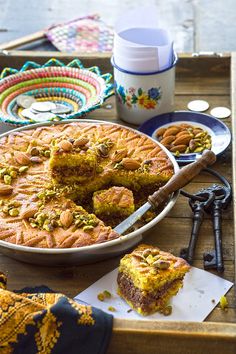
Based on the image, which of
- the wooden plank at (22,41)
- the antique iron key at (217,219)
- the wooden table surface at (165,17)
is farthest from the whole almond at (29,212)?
the wooden table surface at (165,17)

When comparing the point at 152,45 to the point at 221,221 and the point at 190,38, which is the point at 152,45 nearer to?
the point at 221,221

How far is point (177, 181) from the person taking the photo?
149cm

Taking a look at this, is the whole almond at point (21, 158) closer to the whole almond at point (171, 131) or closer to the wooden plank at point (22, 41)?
the whole almond at point (171, 131)

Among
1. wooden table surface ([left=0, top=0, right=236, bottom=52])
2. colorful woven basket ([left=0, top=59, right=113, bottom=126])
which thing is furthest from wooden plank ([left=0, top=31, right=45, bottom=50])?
wooden table surface ([left=0, top=0, right=236, bottom=52])

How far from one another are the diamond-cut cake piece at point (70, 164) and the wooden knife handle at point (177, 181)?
0.61 ft

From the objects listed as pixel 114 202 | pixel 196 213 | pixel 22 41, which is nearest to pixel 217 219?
pixel 196 213

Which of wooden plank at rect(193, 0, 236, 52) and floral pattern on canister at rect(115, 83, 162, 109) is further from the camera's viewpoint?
wooden plank at rect(193, 0, 236, 52)

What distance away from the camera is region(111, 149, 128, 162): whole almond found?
1603 mm

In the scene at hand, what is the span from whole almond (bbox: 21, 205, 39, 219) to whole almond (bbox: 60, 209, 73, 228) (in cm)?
7

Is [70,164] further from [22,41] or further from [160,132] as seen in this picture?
[22,41]

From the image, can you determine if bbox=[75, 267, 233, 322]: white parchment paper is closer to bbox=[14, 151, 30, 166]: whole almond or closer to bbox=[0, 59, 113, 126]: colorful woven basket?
bbox=[14, 151, 30, 166]: whole almond

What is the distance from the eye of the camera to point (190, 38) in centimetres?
325

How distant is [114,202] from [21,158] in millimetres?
296

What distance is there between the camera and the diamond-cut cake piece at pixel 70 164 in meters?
1.54
